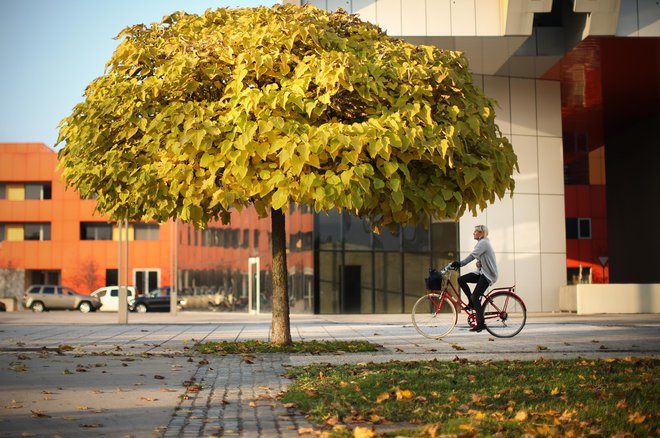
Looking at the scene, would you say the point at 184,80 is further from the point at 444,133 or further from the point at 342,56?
the point at 444,133

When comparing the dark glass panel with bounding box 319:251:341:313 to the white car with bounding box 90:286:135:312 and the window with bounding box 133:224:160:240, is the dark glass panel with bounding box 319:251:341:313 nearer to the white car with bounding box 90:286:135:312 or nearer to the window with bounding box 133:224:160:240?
the white car with bounding box 90:286:135:312

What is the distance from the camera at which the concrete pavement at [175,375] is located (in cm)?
655

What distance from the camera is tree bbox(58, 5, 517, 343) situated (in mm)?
10578

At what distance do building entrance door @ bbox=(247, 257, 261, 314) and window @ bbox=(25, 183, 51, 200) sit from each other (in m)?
34.2

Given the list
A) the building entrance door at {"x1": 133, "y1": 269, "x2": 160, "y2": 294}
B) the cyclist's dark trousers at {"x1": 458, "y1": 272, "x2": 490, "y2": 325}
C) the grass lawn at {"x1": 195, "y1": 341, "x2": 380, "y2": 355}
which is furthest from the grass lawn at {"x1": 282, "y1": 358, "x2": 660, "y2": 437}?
the building entrance door at {"x1": 133, "y1": 269, "x2": 160, "y2": 294}

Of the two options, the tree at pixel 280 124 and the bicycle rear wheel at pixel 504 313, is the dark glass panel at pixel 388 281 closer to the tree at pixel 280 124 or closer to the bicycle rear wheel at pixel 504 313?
the bicycle rear wheel at pixel 504 313

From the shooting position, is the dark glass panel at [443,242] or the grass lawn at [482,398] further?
Answer: the dark glass panel at [443,242]

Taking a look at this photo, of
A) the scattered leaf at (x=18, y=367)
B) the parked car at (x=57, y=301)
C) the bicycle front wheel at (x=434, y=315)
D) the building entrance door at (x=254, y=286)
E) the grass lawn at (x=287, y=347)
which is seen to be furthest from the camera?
the parked car at (x=57, y=301)

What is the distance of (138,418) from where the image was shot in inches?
268

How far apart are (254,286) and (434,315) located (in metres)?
28.1

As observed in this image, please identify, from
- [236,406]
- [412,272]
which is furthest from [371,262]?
[236,406]

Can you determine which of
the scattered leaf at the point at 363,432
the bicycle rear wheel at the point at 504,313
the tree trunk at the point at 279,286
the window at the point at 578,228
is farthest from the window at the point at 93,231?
the scattered leaf at the point at 363,432

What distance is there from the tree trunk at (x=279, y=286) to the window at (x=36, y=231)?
61269 mm

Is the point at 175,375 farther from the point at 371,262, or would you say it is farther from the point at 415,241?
the point at 415,241
